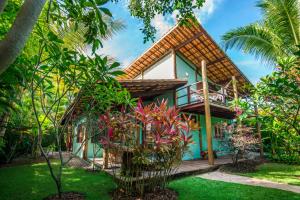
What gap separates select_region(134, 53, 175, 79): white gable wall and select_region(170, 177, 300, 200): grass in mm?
7685

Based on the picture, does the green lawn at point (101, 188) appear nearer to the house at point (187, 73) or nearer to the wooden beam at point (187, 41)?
the house at point (187, 73)

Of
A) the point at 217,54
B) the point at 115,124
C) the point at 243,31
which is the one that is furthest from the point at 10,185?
the point at 217,54

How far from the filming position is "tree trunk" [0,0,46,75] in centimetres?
115

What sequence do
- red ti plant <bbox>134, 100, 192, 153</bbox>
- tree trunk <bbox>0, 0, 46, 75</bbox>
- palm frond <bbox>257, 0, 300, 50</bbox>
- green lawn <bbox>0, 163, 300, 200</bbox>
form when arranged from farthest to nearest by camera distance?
palm frond <bbox>257, 0, 300, 50</bbox> → green lawn <bbox>0, 163, 300, 200</bbox> → red ti plant <bbox>134, 100, 192, 153</bbox> → tree trunk <bbox>0, 0, 46, 75</bbox>

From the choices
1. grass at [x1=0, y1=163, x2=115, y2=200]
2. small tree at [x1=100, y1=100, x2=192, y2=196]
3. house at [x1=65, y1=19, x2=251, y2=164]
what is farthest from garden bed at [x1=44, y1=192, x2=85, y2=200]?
house at [x1=65, y1=19, x2=251, y2=164]

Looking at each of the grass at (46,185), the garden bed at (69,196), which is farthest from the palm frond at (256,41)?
the garden bed at (69,196)

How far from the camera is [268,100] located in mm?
4871

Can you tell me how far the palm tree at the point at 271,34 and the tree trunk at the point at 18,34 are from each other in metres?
7.74

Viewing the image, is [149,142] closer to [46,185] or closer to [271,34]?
[46,185]

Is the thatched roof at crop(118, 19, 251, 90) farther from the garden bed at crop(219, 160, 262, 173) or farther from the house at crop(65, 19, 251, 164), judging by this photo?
the garden bed at crop(219, 160, 262, 173)

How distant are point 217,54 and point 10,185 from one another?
508 inches

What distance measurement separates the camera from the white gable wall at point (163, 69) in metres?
12.5

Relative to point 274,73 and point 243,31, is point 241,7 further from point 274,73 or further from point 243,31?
point 274,73

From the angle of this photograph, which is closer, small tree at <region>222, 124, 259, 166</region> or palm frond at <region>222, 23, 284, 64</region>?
palm frond at <region>222, 23, 284, 64</region>
